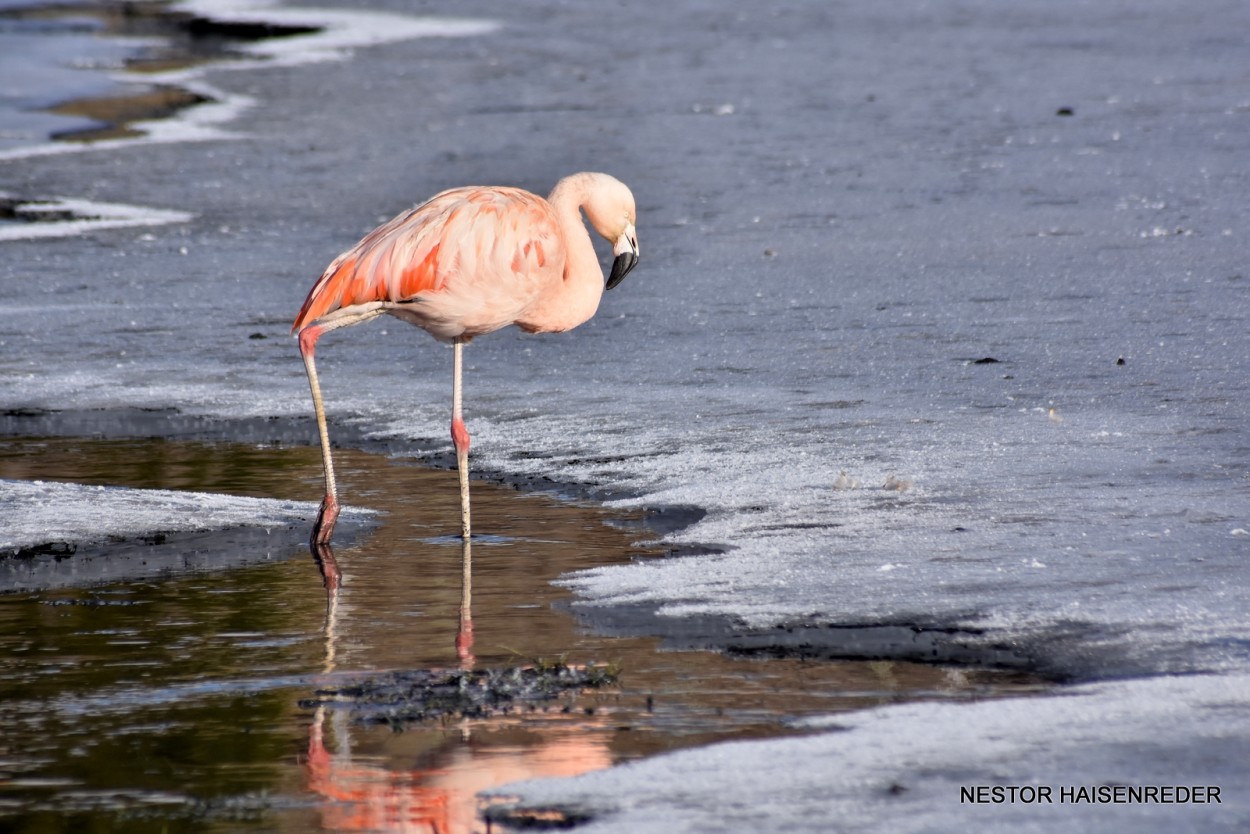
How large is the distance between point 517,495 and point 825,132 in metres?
8.60

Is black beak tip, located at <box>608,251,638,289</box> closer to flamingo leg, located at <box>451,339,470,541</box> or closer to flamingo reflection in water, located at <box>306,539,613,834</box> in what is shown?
flamingo leg, located at <box>451,339,470,541</box>

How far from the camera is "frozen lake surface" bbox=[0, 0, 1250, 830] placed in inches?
156

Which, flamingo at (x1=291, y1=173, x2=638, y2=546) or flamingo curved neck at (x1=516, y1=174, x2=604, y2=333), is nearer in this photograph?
flamingo at (x1=291, y1=173, x2=638, y2=546)

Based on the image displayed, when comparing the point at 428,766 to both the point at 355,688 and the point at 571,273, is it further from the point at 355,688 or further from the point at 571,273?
the point at 571,273

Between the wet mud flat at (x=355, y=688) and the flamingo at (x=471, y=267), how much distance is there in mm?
691

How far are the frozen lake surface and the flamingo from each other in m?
0.63

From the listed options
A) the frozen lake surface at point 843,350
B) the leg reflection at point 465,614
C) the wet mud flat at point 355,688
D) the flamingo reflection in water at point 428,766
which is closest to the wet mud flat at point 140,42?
the frozen lake surface at point 843,350

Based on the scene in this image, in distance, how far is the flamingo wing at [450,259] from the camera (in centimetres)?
604

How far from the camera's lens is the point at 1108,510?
213 inches

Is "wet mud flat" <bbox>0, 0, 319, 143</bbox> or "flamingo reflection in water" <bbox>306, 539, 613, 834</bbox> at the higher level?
"wet mud flat" <bbox>0, 0, 319, 143</bbox>

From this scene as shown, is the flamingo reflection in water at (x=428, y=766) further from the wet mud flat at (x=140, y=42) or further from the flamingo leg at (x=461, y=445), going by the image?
the wet mud flat at (x=140, y=42)

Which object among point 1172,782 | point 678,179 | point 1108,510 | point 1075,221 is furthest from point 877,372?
point 678,179

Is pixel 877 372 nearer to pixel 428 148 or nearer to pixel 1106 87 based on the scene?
pixel 428 148

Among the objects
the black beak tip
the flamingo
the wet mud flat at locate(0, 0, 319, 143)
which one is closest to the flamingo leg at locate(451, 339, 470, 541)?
the flamingo
